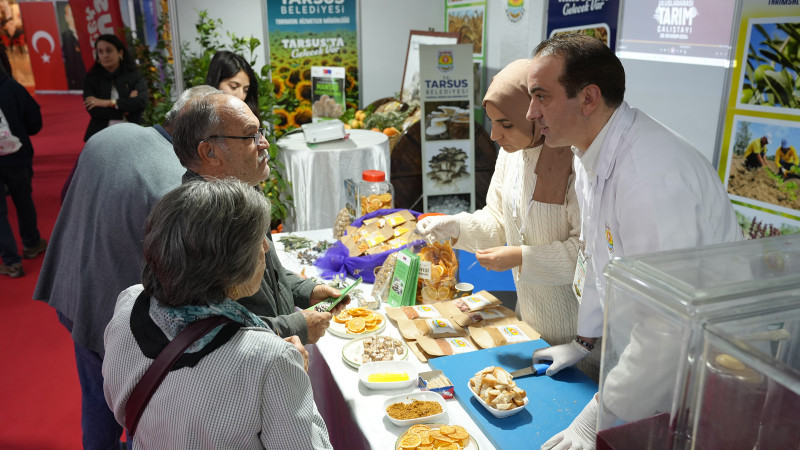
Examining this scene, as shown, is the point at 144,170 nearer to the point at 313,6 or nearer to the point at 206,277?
the point at 206,277

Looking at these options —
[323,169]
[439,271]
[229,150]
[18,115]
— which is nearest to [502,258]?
[439,271]

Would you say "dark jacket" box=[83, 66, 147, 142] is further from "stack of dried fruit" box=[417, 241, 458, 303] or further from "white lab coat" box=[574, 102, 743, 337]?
"white lab coat" box=[574, 102, 743, 337]

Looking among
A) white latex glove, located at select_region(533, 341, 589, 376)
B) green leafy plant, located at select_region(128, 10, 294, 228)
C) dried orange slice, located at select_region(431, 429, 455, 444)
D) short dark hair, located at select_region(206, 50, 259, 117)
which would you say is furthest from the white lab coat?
green leafy plant, located at select_region(128, 10, 294, 228)

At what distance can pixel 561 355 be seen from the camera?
182cm

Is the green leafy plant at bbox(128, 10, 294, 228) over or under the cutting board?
over

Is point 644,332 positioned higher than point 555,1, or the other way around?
point 555,1

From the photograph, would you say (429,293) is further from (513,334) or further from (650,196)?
(650,196)

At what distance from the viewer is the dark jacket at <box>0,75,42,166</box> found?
4.92 metres

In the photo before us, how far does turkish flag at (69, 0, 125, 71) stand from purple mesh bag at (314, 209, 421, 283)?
813 cm

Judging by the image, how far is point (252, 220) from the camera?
1270 mm

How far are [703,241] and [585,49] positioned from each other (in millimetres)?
591

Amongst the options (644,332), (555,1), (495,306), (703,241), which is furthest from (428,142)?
(644,332)

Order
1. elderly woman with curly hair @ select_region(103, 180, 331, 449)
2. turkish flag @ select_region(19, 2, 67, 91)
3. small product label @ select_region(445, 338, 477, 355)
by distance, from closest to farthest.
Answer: elderly woman with curly hair @ select_region(103, 180, 331, 449), small product label @ select_region(445, 338, 477, 355), turkish flag @ select_region(19, 2, 67, 91)

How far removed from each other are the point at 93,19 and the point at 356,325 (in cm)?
1102
